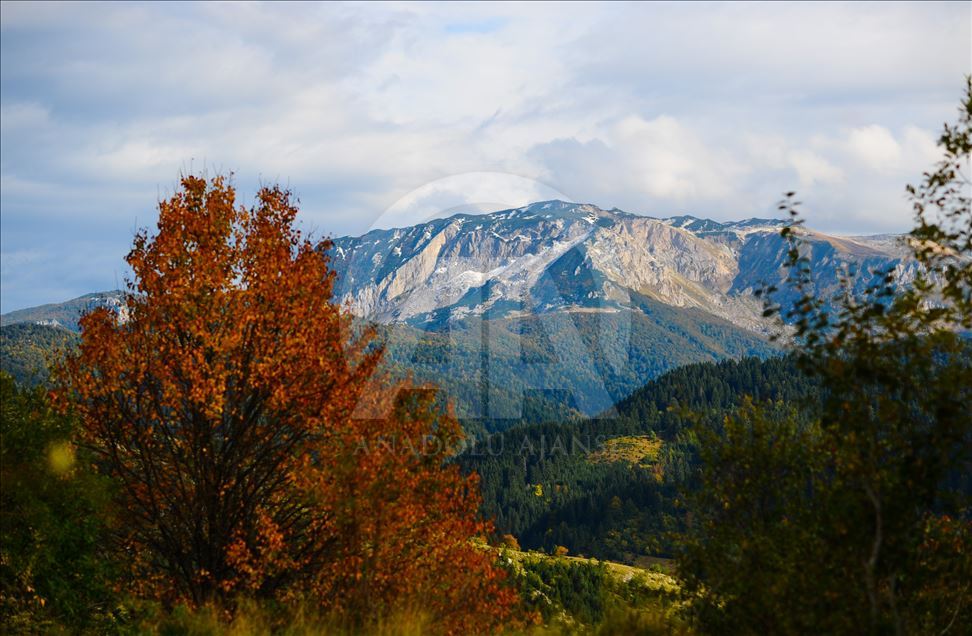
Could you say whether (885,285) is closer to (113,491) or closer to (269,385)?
(269,385)

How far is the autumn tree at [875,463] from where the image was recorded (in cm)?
1250

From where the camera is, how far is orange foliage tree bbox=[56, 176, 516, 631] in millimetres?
21812

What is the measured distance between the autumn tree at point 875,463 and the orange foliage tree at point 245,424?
352 inches

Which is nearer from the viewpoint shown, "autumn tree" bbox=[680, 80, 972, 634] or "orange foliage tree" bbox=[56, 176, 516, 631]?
"autumn tree" bbox=[680, 80, 972, 634]

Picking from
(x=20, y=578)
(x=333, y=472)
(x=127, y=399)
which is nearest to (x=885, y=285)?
(x=333, y=472)

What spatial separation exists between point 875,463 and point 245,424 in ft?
54.9

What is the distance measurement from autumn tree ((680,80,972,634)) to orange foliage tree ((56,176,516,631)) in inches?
352

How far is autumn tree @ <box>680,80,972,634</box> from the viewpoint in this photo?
12.5 m

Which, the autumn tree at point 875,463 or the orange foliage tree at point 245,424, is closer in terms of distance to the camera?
the autumn tree at point 875,463

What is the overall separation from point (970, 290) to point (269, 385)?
16901 mm

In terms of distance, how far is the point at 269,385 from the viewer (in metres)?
22.7

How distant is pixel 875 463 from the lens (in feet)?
41.2

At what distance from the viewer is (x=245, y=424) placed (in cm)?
2333

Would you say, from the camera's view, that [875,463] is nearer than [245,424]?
Yes
